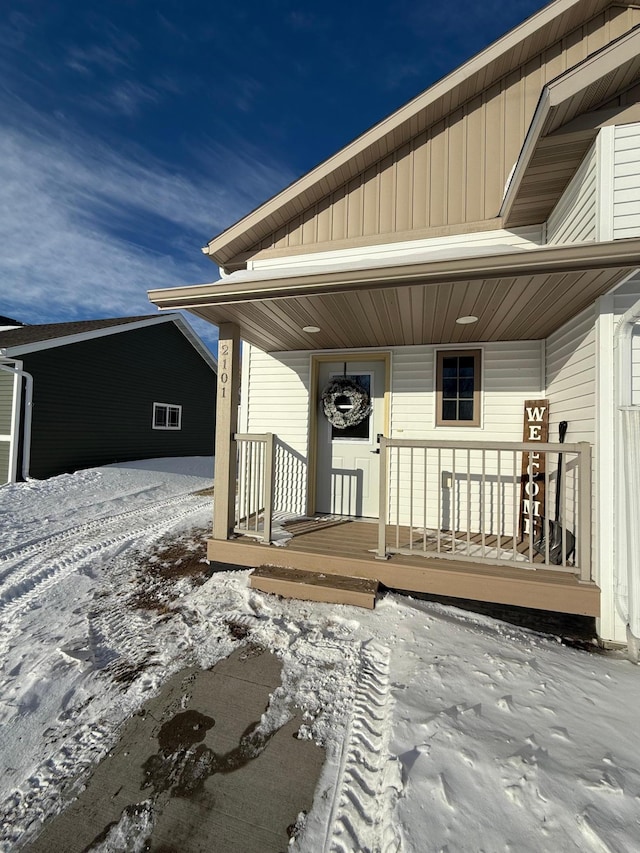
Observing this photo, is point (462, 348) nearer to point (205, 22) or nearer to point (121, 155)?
point (205, 22)

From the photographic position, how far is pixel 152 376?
11961 millimetres

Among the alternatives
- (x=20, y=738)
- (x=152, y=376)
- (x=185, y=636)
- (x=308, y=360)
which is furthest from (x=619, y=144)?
(x=152, y=376)

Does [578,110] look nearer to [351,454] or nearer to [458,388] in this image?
[458,388]

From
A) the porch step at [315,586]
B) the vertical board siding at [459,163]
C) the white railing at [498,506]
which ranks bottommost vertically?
the porch step at [315,586]

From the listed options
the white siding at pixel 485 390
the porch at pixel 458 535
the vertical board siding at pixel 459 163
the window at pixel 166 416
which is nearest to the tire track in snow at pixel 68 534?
the porch at pixel 458 535

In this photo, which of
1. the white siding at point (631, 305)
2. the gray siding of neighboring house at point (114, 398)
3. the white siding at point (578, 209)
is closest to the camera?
the white siding at point (631, 305)

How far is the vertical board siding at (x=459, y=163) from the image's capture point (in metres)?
4.00

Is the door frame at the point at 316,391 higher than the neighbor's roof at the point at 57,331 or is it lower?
lower

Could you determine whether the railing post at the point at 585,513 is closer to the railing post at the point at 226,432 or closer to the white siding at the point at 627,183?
the white siding at the point at 627,183

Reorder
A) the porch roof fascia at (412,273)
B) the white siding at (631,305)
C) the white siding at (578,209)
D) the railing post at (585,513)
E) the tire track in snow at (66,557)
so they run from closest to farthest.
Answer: the porch roof fascia at (412,273) < the white siding at (631,305) < the railing post at (585,513) < the white siding at (578,209) < the tire track in snow at (66,557)

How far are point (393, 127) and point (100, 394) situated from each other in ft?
31.4

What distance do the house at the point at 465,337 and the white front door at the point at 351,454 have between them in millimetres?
28

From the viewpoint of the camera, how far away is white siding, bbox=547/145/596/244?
2830mm

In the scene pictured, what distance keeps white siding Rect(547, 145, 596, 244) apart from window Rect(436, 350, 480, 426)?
4.57 feet
